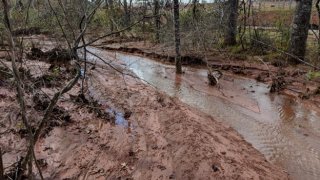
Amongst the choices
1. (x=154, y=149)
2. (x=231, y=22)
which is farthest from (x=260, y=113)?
(x=231, y=22)

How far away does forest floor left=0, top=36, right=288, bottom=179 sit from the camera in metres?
5.47

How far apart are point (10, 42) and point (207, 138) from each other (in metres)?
Result: 3.93

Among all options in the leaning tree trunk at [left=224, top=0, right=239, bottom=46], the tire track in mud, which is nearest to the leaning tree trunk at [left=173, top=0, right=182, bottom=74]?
the leaning tree trunk at [left=224, top=0, right=239, bottom=46]

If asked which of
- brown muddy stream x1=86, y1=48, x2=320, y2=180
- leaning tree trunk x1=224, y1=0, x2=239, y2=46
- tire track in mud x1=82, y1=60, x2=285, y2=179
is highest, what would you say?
leaning tree trunk x1=224, y1=0, x2=239, y2=46

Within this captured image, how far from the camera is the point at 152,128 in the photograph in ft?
23.2

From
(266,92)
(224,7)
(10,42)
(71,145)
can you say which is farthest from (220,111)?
(224,7)

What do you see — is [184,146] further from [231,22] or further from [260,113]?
[231,22]

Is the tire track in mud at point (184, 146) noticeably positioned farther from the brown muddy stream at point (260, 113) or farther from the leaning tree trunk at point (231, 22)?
the leaning tree trunk at point (231, 22)

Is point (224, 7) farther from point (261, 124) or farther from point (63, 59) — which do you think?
point (261, 124)

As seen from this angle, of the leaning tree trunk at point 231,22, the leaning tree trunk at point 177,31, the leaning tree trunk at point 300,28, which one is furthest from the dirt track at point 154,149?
the leaning tree trunk at point 231,22

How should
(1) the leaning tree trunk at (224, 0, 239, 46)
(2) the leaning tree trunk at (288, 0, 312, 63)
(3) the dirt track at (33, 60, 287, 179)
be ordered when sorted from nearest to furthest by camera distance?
(3) the dirt track at (33, 60, 287, 179), (2) the leaning tree trunk at (288, 0, 312, 63), (1) the leaning tree trunk at (224, 0, 239, 46)

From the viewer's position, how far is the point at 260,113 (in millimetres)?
8734

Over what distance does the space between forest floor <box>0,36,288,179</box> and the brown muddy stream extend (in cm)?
40

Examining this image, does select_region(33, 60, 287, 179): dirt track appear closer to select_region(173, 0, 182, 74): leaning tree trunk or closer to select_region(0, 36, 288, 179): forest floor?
select_region(0, 36, 288, 179): forest floor
